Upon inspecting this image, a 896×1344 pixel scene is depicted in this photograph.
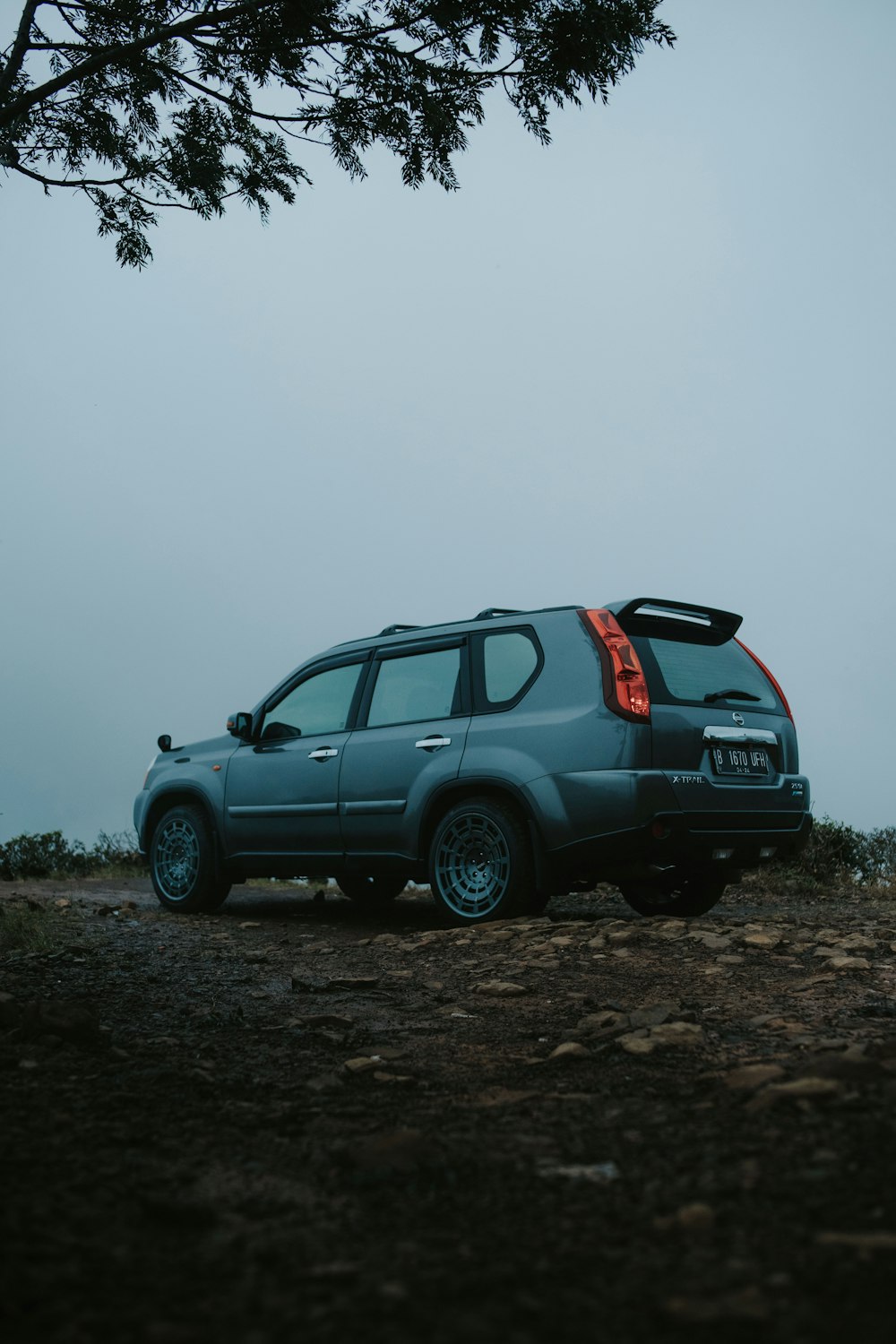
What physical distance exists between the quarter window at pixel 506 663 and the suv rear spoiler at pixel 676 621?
59 cm

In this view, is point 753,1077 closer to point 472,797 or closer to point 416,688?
point 472,797

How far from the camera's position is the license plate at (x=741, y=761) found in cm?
688

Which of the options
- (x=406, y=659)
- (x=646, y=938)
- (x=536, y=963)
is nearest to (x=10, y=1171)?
(x=536, y=963)

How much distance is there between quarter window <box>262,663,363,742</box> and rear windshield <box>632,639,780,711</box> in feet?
7.75

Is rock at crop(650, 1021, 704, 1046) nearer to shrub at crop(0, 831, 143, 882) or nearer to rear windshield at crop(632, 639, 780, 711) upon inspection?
rear windshield at crop(632, 639, 780, 711)

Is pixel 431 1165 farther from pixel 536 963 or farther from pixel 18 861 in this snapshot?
pixel 18 861

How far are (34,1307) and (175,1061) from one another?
211cm

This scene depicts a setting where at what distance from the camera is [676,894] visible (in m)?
8.52

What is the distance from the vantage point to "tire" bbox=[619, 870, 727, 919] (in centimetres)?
823

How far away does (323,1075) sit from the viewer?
3754 millimetres

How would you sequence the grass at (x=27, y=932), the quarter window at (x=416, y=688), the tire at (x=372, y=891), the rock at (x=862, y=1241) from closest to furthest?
the rock at (x=862, y=1241), the grass at (x=27, y=932), the quarter window at (x=416, y=688), the tire at (x=372, y=891)

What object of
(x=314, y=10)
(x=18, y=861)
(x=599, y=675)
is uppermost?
(x=314, y=10)

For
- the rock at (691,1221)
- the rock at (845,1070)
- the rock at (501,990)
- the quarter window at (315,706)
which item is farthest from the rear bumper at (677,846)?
the rock at (691,1221)

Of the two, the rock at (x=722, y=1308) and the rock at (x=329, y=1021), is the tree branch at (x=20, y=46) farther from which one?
the rock at (x=722, y=1308)
